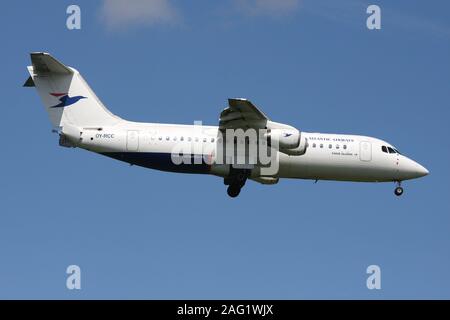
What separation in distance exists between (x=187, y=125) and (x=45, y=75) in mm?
4526

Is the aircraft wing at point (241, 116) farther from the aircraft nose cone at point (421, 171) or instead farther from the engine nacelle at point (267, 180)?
the aircraft nose cone at point (421, 171)

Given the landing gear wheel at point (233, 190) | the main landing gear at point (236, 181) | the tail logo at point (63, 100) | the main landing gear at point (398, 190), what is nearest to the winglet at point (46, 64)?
the tail logo at point (63, 100)

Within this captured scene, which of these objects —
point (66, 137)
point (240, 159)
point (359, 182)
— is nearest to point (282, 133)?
point (240, 159)

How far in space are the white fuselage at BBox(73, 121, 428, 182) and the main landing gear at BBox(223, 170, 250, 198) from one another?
0.28 metres

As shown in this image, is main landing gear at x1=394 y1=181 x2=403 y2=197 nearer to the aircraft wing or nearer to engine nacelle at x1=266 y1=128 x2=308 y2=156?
engine nacelle at x1=266 y1=128 x2=308 y2=156

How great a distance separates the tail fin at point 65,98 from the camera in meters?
33.2

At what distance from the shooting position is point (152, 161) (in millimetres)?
32750

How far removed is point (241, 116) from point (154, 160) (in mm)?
2912

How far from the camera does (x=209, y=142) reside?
108ft

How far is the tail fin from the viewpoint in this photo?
33219 millimetres

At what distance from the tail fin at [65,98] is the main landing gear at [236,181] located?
383 centimetres

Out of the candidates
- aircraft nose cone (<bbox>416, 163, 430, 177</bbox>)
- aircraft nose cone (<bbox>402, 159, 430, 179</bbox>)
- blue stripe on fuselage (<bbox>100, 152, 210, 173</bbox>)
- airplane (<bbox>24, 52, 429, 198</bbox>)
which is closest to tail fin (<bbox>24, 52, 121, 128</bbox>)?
airplane (<bbox>24, 52, 429, 198</bbox>)

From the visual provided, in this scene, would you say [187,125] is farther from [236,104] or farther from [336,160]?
[336,160]

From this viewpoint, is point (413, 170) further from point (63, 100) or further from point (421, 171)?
point (63, 100)
